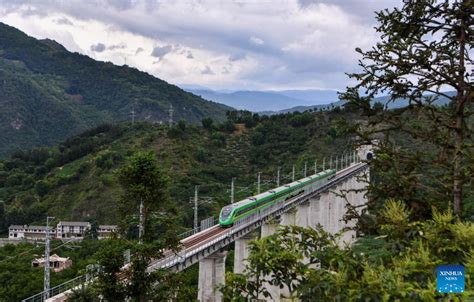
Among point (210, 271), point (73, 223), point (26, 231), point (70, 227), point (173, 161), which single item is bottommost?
point (26, 231)

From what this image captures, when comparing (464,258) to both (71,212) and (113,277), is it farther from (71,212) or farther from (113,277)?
(71,212)

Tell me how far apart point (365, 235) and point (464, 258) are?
242 inches

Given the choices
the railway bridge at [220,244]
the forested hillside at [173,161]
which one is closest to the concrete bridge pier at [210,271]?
the railway bridge at [220,244]

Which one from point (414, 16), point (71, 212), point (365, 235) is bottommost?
point (71, 212)

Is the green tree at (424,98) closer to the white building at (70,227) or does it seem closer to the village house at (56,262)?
the village house at (56,262)

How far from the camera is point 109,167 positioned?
101188 millimetres

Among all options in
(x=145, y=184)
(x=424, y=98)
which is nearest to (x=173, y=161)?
(x=145, y=184)

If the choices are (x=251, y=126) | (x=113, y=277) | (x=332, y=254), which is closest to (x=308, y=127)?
(x=251, y=126)

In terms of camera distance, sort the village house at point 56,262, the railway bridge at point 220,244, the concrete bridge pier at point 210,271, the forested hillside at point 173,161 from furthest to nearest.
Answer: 1. the forested hillside at point 173,161
2. the village house at point 56,262
3. the concrete bridge pier at point 210,271
4. the railway bridge at point 220,244

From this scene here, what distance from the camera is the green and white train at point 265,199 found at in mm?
42688

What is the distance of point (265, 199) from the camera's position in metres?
50.1

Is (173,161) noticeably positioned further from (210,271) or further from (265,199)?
(210,271)

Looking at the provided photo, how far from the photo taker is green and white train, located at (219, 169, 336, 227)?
140 feet

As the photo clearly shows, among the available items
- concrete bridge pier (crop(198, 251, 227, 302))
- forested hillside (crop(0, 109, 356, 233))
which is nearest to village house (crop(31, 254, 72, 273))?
forested hillside (crop(0, 109, 356, 233))
